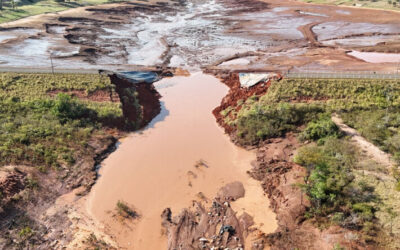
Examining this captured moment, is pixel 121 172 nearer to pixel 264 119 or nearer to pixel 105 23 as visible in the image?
pixel 264 119

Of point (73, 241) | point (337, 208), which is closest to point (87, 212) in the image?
point (73, 241)

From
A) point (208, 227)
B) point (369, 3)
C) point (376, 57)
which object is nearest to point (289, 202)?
point (208, 227)

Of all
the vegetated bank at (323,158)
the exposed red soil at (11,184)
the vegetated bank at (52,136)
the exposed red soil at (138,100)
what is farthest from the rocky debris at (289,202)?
the exposed red soil at (11,184)

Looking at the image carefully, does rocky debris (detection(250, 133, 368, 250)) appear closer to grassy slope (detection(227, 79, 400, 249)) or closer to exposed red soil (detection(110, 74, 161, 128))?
grassy slope (detection(227, 79, 400, 249))

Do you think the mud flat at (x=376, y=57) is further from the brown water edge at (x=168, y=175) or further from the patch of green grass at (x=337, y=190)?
the brown water edge at (x=168, y=175)

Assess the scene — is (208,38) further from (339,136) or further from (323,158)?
(323,158)

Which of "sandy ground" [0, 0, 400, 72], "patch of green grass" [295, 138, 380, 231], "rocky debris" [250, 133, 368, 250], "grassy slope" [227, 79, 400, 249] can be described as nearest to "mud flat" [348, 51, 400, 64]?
"sandy ground" [0, 0, 400, 72]

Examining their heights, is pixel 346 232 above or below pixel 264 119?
below
